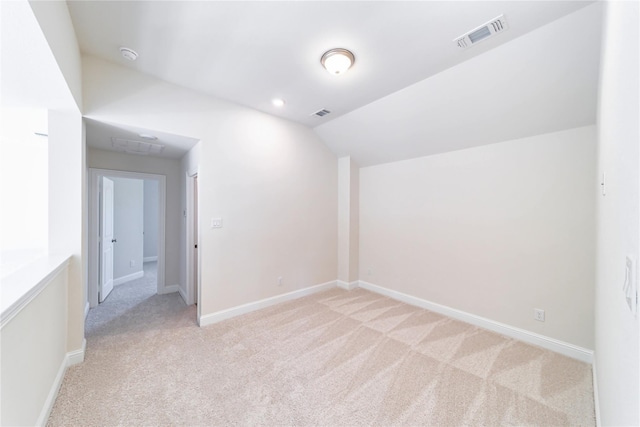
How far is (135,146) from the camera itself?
10.8 ft

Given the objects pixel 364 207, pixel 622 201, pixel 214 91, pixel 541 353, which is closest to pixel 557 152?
pixel 541 353

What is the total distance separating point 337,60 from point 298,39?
365 millimetres

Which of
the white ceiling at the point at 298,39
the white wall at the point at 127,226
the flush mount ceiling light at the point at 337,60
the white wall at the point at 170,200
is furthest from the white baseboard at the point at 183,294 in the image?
the flush mount ceiling light at the point at 337,60

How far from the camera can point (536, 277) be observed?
104 inches

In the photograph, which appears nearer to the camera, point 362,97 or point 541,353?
point 541,353

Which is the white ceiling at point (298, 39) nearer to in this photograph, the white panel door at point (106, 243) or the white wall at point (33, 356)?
the white wall at point (33, 356)

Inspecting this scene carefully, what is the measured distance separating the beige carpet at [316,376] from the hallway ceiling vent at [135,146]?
217 centimetres

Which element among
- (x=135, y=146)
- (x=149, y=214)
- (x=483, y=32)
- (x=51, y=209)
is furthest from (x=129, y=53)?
(x=149, y=214)

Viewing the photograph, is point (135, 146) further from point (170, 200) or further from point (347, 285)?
point (347, 285)

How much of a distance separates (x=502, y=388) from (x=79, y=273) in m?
3.63

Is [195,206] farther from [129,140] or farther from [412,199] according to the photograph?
[412,199]

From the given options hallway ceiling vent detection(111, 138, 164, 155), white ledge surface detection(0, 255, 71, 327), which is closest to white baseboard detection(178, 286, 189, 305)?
white ledge surface detection(0, 255, 71, 327)

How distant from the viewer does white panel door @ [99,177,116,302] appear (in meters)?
3.75

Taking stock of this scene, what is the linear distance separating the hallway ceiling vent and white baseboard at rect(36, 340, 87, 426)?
2186mm
